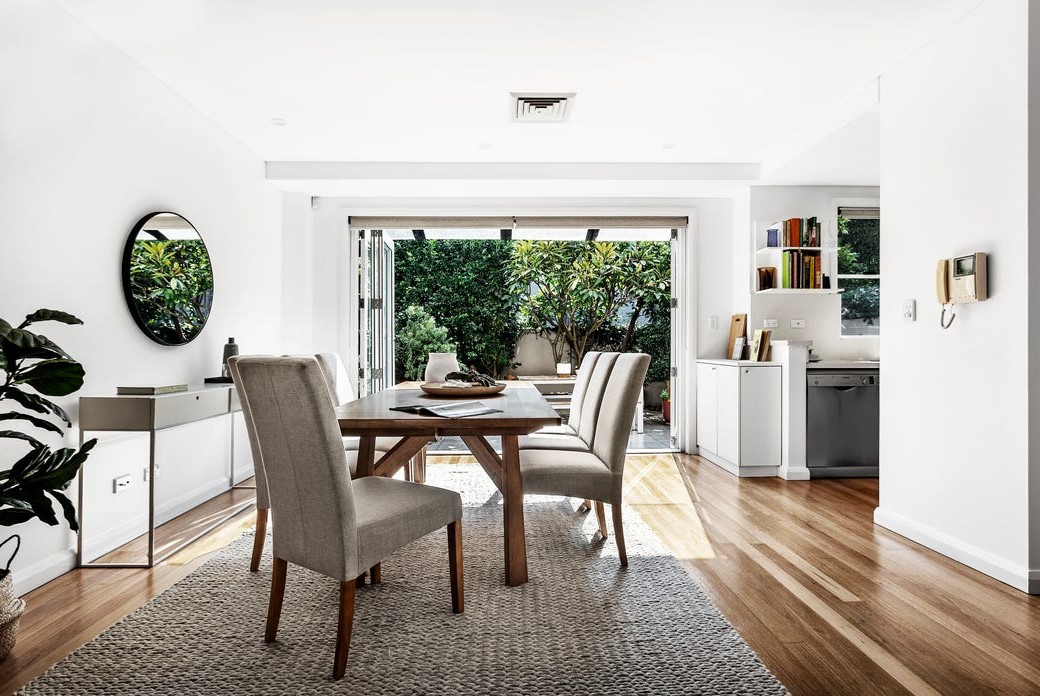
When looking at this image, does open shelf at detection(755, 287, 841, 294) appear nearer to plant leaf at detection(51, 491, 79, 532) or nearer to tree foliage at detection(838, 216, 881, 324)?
tree foliage at detection(838, 216, 881, 324)

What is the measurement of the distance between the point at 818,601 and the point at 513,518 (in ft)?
3.79

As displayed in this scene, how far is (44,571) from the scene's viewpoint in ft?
8.40

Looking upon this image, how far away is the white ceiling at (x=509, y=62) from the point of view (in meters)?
2.75

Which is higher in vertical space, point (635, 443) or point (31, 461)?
point (31, 461)

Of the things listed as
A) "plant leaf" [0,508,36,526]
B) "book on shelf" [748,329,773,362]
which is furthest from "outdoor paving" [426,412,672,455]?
"plant leaf" [0,508,36,526]

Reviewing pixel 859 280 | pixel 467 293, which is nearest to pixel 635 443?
pixel 859 280

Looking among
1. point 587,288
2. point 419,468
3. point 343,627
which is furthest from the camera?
point 587,288

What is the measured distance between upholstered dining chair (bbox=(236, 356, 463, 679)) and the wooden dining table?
0.32 meters

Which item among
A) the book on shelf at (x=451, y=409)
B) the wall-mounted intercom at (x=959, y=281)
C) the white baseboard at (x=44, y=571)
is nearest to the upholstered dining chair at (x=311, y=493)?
the book on shelf at (x=451, y=409)

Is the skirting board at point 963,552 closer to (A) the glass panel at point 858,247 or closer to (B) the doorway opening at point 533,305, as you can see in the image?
(A) the glass panel at point 858,247

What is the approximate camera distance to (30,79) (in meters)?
2.51

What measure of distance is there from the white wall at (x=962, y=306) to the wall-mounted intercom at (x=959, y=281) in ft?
0.15

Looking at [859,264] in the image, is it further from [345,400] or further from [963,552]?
[345,400]

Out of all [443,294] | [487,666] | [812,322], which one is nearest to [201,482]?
[487,666]
